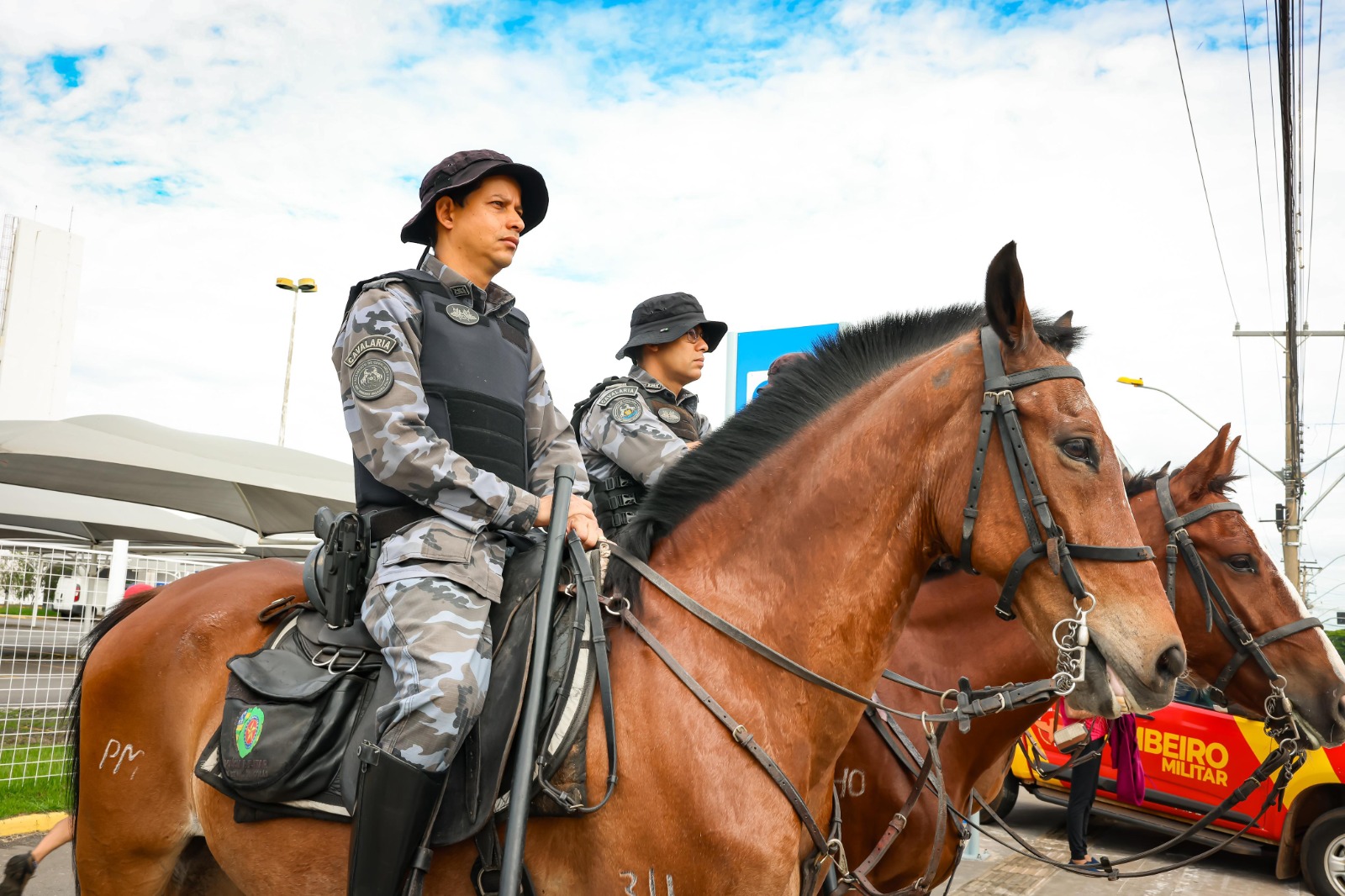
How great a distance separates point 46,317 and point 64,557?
55980 mm

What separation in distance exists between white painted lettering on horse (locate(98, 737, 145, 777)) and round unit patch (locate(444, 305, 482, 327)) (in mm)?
1824

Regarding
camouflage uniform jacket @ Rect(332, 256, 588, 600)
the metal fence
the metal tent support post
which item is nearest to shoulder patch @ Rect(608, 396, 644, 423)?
camouflage uniform jacket @ Rect(332, 256, 588, 600)

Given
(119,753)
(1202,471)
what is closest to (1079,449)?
(1202,471)

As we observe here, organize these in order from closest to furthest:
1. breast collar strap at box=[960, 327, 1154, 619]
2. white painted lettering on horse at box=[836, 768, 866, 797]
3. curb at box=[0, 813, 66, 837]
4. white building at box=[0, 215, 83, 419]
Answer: breast collar strap at box=[960, 327, 1154, 619]
white painted lettering on horse at box=[836, 768, 866, 797]
curb at box=[0, 813, 66, 837]
white building at box=[0, 215, 83, 419]

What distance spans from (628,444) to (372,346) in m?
1.69

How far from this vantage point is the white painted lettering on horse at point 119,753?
3.01m

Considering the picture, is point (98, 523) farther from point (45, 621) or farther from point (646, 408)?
point (646, 408)

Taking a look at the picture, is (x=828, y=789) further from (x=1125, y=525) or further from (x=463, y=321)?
(x=463, y=321)

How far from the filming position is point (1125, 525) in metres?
2.23

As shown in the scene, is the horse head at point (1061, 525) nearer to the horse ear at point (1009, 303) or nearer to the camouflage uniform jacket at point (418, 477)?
the horse ear at point (1009, 303)

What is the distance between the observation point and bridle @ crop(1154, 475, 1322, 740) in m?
4.15

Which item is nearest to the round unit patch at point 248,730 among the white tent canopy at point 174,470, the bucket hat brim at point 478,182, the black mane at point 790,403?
the black mane at point 790,403

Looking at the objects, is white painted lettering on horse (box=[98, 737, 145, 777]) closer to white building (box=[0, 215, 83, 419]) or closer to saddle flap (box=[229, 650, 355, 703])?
saddle flap (box=[229, 650, 355, 703])

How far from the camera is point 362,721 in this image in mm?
2576
